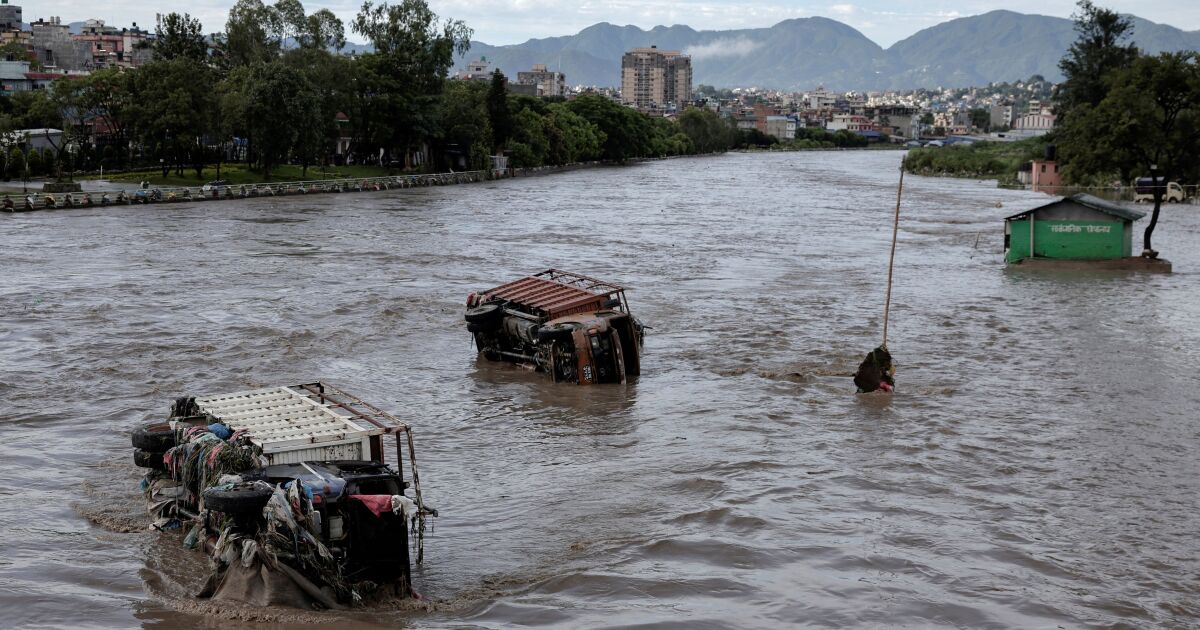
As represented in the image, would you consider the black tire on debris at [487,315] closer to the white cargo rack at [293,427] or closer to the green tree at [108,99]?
the white cargo rack at [293,427]

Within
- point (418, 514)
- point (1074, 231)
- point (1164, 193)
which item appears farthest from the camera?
point (1164, 193)

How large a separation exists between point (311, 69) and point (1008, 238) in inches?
1985

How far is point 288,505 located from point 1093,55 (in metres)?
84.8

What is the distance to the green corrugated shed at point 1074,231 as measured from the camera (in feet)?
118

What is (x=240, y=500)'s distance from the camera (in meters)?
9.95

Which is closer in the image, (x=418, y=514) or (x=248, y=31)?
(x=418, y=514)

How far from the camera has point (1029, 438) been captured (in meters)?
17.3

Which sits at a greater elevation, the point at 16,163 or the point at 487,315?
the point at 16,163

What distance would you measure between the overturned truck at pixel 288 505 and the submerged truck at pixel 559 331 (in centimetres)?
766

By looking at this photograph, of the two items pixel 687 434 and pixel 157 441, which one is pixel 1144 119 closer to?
pixel 687 434

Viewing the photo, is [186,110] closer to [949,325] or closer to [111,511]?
[949,325]

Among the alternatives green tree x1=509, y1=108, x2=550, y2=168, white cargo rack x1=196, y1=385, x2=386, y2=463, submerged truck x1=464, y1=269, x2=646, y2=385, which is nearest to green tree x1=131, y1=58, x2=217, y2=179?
green tree x1=509, y1=108, x2=550, y2=168

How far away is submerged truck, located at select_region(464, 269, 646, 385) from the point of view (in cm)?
2014

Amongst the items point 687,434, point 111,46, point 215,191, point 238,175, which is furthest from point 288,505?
point 111,46
